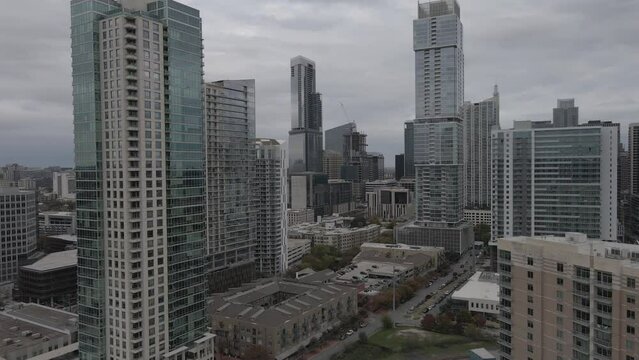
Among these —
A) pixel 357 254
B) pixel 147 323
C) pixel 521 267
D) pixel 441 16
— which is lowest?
pixel 357 254

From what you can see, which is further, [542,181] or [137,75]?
[542,181]

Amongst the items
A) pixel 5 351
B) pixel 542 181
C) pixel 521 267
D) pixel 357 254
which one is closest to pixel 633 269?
pixel 521 267

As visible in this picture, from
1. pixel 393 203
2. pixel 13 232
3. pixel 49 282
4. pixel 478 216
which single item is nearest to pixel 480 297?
pixel 49 282

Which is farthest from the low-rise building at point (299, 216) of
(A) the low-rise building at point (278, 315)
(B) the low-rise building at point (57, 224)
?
(A) the low-rise building at point (278, 315)

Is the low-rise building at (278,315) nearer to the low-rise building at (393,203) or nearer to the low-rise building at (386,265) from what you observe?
the low-rise building at (386,265)

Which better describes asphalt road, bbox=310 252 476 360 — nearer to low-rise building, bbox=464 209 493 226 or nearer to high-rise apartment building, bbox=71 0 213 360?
high-rise apartment building, bbox=71 0 213 360

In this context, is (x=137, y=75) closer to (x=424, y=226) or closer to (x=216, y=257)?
(x=216, y=257)

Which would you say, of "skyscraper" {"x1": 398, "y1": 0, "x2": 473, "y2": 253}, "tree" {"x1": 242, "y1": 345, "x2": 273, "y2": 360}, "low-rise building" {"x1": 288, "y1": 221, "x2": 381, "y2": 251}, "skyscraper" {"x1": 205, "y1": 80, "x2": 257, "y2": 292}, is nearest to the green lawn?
"tree" {"x1": 242, "y1": 345, "x2": 273, "y2": 360}
